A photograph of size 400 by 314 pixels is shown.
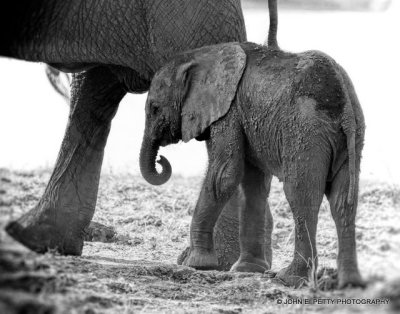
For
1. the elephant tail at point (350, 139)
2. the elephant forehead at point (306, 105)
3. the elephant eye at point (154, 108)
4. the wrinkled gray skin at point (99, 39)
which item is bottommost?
the elephant tail at point (350, 139)

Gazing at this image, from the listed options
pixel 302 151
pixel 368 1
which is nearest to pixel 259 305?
pixel 302 151

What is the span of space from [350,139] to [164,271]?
1.35 metres

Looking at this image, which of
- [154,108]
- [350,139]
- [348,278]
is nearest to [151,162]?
[154,108]

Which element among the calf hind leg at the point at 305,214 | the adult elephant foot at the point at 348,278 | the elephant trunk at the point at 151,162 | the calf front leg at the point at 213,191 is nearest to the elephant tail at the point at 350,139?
the calf hind leg at the point at 305,214

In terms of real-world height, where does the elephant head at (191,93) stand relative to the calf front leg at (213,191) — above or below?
above

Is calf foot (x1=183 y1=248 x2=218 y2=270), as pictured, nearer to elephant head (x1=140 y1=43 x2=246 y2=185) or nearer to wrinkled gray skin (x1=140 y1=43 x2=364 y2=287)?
wrinkled gray skin (x1=140 y1=43 x2=364 y2=287)

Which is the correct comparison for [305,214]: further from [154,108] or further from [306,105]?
[154,108]

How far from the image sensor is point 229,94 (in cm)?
529

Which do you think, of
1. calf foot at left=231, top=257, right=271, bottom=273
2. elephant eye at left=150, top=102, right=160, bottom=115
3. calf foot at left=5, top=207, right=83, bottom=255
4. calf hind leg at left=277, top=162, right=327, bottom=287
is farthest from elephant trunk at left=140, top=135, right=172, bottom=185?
calf hind leg at left=277, top=162, right=327, bottom=287

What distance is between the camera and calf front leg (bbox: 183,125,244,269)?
5.24 meters

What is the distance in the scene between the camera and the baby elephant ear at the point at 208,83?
5316 millimetres

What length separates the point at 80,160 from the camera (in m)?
6.31

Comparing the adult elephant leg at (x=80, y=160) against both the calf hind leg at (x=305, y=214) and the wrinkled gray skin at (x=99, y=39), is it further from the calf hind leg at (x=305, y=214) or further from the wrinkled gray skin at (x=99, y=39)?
the calf hind leg at (x=305, y=214)

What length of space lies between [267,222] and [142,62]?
47.5 inches
